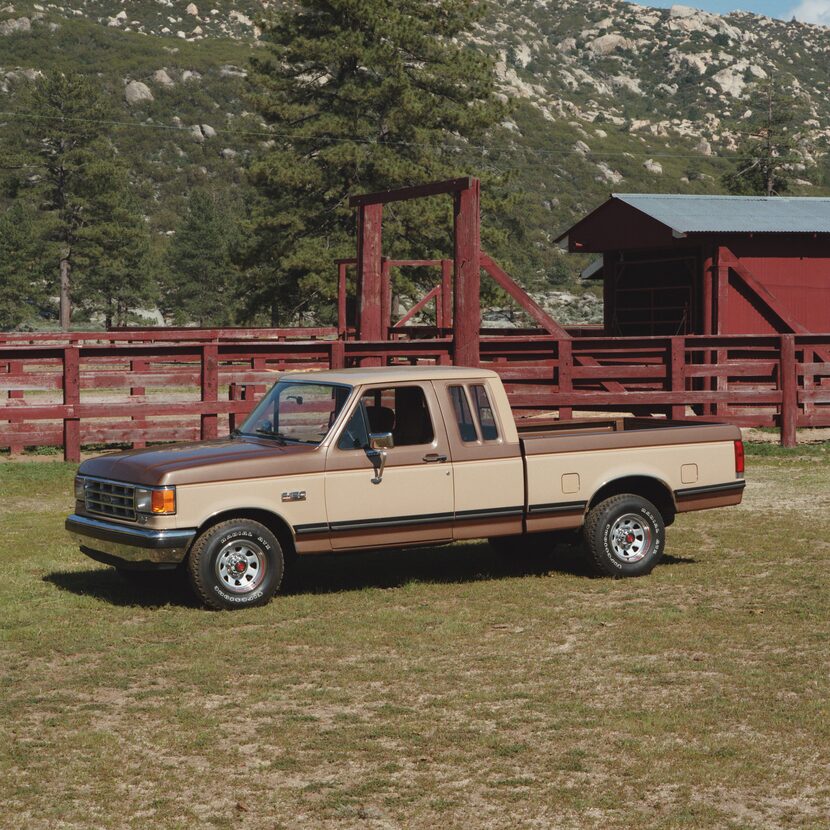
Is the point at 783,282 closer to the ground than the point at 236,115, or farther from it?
closer to the ground

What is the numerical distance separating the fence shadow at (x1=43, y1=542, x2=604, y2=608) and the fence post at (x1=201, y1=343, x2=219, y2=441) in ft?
21.1

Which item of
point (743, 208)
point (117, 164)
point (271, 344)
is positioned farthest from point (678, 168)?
point (271, 344)

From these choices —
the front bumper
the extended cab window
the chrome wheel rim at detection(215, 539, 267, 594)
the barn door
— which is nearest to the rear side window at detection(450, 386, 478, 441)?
the extended cab window

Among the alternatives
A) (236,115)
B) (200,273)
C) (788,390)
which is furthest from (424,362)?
(236,115)

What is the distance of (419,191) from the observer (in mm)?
19750

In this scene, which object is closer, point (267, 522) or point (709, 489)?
point (267, 522)

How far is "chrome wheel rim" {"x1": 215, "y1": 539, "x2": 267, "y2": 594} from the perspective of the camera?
9414mm

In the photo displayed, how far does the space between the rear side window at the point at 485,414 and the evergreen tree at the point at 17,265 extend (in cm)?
7360

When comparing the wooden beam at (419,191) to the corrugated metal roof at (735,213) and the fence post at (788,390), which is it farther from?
the corrugated metal roof at (735,213)

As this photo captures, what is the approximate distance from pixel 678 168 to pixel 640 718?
6009 inches

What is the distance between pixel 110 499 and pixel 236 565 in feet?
3.42

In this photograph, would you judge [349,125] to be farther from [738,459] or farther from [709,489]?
[709,489]

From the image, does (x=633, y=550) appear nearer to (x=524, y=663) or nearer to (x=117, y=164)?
(x=524, y=663)

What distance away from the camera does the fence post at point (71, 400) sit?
56.9 feet
